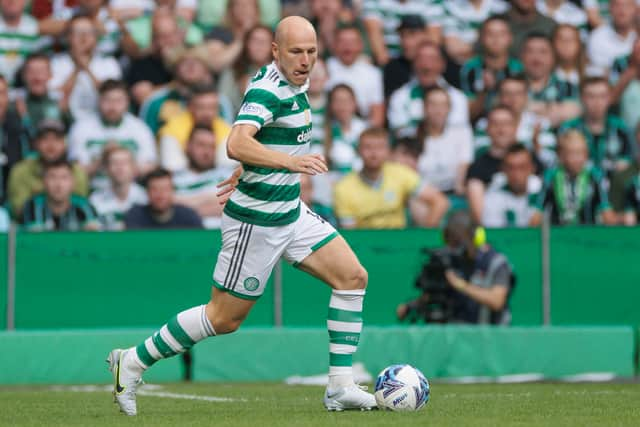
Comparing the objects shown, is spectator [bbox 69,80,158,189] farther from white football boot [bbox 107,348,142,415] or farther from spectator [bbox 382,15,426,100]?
white football boot [bbox 107,348,142,415]

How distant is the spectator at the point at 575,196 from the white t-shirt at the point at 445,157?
39.0 inches

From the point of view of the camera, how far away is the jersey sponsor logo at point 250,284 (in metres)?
7.34

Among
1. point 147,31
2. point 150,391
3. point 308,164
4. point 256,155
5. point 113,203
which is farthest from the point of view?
point 147,31

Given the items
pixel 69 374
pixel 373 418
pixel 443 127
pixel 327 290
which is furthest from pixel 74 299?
pixel 373 418

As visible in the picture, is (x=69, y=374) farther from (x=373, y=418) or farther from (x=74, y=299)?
(x=373, y=418)

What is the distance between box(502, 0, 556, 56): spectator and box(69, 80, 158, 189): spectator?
466cm

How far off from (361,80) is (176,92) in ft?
7.28

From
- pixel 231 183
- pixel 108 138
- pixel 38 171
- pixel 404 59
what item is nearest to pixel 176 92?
pixel 108 138

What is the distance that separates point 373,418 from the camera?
22.6 feet

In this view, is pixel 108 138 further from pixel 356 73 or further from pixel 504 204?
pixel 504 204

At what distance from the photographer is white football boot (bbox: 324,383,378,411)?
7.44 meters

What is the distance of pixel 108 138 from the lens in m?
14.6

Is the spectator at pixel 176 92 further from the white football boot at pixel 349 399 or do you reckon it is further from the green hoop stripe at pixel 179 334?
the white football boot at pixel 349 399

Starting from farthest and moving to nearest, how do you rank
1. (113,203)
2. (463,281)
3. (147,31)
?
(147,31) < (113,203) < (463,281)
